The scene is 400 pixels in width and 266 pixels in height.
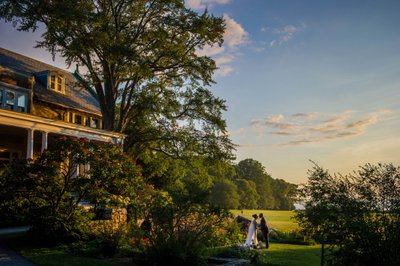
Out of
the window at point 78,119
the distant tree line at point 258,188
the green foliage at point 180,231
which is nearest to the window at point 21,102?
the window at point 78,119

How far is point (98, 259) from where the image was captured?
11.9 metres

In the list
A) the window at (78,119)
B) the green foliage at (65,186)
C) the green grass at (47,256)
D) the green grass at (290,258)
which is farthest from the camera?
the window at (78,119)

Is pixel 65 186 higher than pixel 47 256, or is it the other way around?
pixel 65 186

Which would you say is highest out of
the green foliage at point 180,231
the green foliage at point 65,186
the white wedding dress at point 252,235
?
the green foliage at point 65,186

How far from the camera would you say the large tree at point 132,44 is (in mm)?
24953

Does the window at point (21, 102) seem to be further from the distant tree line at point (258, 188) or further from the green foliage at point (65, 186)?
the distant tree line at point (258, 188)

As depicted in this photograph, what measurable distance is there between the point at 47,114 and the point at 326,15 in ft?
71.9

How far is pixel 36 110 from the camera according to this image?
27.2m

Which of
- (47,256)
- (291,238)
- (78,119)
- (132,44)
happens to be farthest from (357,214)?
(78,119)

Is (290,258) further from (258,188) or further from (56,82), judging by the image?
(258,188)

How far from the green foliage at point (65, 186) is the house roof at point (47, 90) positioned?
14.4m

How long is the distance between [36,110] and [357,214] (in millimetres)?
24144

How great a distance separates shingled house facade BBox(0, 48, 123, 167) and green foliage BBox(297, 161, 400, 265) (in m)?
16.5

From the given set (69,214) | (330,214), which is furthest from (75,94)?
(330,214)
